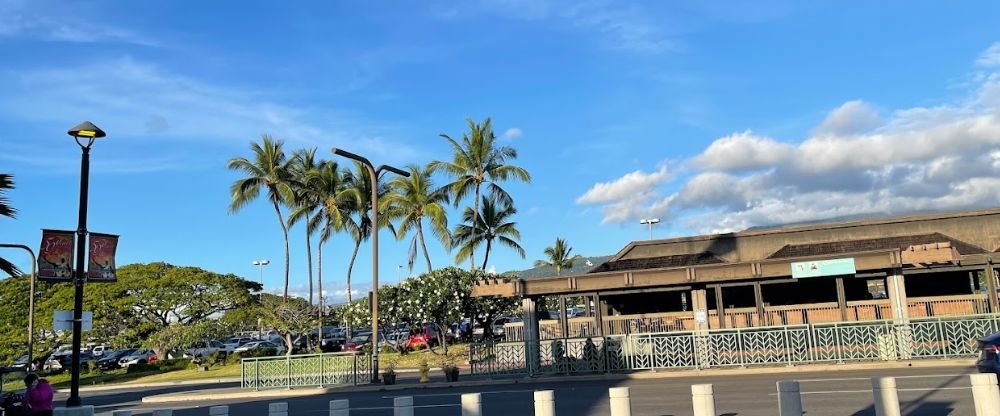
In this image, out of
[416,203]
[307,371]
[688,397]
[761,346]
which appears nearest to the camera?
[688,397]

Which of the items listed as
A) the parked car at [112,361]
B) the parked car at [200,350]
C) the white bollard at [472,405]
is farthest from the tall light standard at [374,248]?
the parked car at [112,361]

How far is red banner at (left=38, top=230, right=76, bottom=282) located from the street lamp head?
1.72 meters

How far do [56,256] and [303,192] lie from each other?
129 ft

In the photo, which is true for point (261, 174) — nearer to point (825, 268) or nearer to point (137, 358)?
point (137, 358)

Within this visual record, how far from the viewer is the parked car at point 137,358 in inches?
1898

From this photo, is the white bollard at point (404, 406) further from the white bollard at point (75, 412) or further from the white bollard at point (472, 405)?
the white bollard at point (75, 412)

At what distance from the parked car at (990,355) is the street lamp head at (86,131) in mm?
14802

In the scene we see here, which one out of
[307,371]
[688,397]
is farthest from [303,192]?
[688,397]

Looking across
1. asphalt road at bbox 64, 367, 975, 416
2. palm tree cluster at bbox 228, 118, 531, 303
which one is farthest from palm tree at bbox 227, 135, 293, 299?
asphalt road at bbox 64, 367, 975, 416

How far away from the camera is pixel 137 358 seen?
51344 millimetres

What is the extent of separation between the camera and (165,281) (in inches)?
1858

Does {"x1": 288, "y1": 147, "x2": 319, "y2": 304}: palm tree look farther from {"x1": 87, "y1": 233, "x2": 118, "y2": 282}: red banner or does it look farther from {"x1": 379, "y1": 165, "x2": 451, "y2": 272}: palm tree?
{"x1": 87, "y1": 233, "x2": 118, "y2": 282}: red banner

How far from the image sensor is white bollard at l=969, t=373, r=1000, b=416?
897cm

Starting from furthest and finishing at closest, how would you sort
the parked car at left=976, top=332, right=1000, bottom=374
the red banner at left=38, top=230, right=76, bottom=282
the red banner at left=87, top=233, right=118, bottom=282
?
the red banner at left=87, top=233, right=118, bottom=282, the red banner at left=38, top=230, right=76, bottom=282, the parked car at left=976, top=332, right=1000, bottom=374
